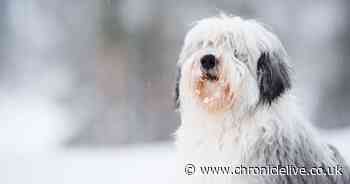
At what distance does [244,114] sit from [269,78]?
5.8 inches

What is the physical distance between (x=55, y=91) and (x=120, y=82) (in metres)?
0.28

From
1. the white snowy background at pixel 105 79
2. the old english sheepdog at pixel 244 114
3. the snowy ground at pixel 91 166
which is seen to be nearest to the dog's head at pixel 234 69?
the old english sheepdog at pixel 244 114

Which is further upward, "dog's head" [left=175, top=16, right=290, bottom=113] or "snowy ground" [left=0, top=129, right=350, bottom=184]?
"dog's head" [left=175, top=16, right=290, bottom=113]

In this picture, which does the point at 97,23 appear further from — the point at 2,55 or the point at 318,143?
the point at 318,143

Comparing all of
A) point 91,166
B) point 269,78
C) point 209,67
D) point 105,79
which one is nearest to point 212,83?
point 209,67

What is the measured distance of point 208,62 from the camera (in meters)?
1.79

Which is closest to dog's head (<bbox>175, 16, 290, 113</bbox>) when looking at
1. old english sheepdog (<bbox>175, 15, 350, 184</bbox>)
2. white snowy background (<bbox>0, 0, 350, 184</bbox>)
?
old english sheepdog (<bbox>175, 15, 350, 184</bbox>)

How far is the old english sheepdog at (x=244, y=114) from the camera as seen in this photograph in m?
1.80

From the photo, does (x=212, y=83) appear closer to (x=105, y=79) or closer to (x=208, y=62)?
(x=208, y=62)

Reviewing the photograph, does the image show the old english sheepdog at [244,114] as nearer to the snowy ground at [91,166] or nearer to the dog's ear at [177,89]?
the dog's ear at [177,89]

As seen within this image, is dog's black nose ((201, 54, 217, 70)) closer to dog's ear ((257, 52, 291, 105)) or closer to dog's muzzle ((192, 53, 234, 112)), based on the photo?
dog's muzzle ((192, 53, 234, 112))

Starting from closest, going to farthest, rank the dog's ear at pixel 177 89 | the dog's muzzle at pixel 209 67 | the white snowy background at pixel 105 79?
the dog's muzzle at pixel 209 67
the dog's ear at pixel 177 89
the white snowy background at pixel 105 79

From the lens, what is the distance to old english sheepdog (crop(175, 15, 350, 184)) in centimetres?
180

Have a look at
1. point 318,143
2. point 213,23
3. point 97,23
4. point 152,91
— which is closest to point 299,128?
point 318,143
